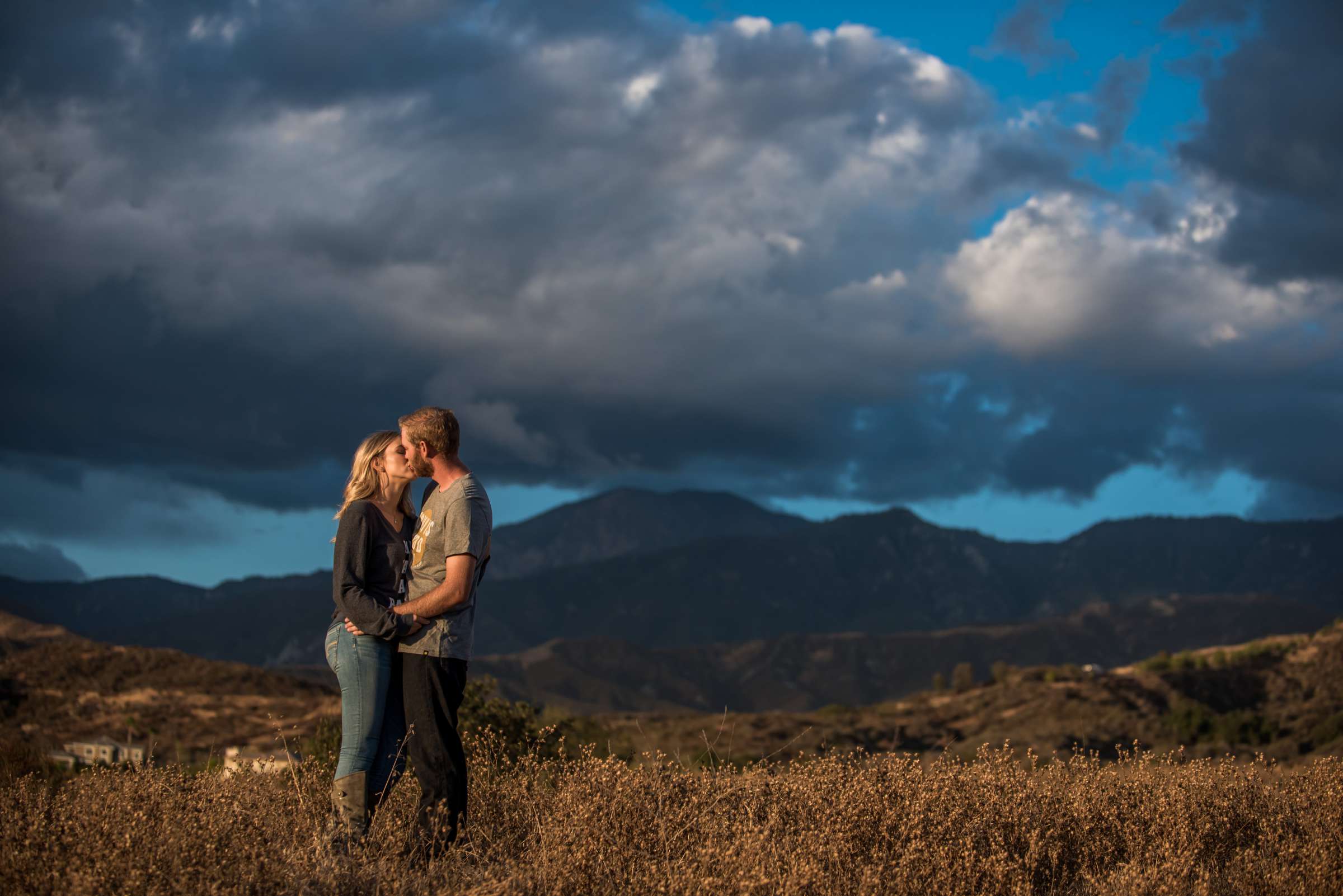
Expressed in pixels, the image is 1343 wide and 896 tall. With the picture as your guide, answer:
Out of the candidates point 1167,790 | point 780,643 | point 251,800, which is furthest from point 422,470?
Answer: point 780,643

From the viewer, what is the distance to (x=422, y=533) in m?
5.77

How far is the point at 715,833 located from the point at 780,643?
525ft

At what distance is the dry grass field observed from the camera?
4.60 meters

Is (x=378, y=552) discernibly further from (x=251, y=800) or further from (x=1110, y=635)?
(x=1110, y=635)

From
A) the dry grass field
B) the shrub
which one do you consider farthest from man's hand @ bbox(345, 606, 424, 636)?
the shrub

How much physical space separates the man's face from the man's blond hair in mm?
21

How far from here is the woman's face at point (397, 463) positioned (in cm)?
576

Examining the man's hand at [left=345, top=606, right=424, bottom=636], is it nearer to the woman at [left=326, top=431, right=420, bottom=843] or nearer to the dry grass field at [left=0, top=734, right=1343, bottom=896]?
the woman at [left=326, top=431, right=420, bottom=843]

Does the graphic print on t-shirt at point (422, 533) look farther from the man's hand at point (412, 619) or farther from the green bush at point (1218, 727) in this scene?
the green bush at point (1218, 727)

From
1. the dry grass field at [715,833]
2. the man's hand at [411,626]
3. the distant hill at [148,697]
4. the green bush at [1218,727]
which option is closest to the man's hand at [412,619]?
the man's hand at [411,626]

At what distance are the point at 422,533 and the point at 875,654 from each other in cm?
15704

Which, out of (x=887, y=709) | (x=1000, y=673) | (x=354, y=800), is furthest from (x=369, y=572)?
(x=1000, y=673)

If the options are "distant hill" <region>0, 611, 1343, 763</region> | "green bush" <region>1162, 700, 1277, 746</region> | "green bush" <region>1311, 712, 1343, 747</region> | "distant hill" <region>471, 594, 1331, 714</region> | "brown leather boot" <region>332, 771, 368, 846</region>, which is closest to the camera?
"brown leather boot" <region>332, 771, 368, 846</region>

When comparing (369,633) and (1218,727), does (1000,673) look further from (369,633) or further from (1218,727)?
(369,633)
